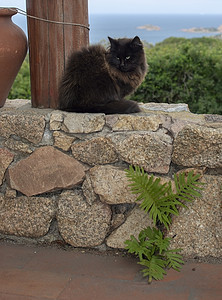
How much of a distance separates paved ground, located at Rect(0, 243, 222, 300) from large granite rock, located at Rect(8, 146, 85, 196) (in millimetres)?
468

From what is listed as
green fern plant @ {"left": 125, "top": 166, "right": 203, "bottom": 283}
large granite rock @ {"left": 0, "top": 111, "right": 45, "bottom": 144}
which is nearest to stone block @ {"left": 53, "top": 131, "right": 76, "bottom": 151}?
large granite rock @ {"left": 0, "top": 111, "right": 45, "bottom": 144}

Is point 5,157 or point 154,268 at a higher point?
point 5,157

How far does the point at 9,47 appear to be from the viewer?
2951mm

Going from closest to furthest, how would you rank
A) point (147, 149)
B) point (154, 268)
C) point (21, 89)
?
1. point (154, 268)
2. point (147, 149)
3. point (21, 89)

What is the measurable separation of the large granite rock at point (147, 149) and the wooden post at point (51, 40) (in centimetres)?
73

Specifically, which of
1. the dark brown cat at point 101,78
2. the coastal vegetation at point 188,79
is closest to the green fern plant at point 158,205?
the dark brown cat at point 101,78

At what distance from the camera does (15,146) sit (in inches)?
115

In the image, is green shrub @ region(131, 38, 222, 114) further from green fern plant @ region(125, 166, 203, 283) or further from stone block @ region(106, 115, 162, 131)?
green fern plant @ region(125, 166, 203, 283)

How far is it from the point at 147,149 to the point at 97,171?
1.23 ft

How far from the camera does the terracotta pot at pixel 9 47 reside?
2.95 metres

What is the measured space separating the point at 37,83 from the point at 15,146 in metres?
0.56

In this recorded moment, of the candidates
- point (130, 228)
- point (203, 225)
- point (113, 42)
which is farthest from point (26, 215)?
point (113, 42)

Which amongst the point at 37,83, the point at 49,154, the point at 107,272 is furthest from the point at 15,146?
the point at 107,272

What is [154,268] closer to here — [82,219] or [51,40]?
[82,219]
